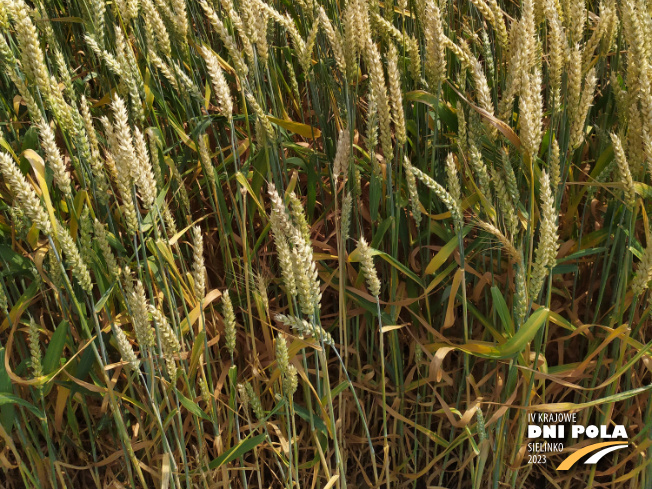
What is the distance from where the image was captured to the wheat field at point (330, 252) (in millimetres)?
982

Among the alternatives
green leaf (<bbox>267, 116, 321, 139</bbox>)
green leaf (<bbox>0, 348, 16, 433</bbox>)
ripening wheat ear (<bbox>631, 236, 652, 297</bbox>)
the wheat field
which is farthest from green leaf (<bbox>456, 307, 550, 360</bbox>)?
green leaf (<bbox>0, 348, 16, 433</bbox>)

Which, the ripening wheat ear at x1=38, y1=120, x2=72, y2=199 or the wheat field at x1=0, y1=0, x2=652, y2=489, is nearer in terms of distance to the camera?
the ripening wheat ear at x1=38, y1=120, x2=72, y2=199

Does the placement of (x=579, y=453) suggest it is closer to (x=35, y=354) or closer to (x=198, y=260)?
(x=198, y=260)

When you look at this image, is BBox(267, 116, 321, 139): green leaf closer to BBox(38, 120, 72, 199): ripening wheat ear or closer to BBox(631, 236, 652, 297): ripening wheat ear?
BBox(38, 120, 72, 199): ripening wheat ear

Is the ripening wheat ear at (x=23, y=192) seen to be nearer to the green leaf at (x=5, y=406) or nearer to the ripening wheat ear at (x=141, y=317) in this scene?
the ripening wheat ear at (x=141, y=317)

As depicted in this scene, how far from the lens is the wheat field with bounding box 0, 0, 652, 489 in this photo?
0.98 m

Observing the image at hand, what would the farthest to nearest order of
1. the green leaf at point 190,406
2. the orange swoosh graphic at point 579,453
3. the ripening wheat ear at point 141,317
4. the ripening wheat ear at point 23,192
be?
the orange swoosh graphic at point 579,453, the green leaf at point 190,406, the ripening wheat ear at point 141,317, the ripening wheat ear at point 23,192

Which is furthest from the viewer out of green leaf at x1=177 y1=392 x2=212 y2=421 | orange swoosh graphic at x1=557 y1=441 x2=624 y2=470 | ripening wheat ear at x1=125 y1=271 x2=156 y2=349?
orange swoosh graphic at x1=557 y1=441 x2=624 y2=470

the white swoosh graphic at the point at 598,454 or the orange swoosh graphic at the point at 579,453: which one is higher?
the orange swoosh graphic at the point at 579,453

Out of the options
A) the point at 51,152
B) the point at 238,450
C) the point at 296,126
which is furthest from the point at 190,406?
the point at 296,126

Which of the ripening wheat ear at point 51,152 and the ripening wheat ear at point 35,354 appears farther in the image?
the ripening wheat ear at point 35,354

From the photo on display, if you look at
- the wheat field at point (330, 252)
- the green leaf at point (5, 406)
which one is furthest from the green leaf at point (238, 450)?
the green leaf at point (5, 406)

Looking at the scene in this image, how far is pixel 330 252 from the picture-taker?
1357 mm

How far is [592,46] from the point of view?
114cm
